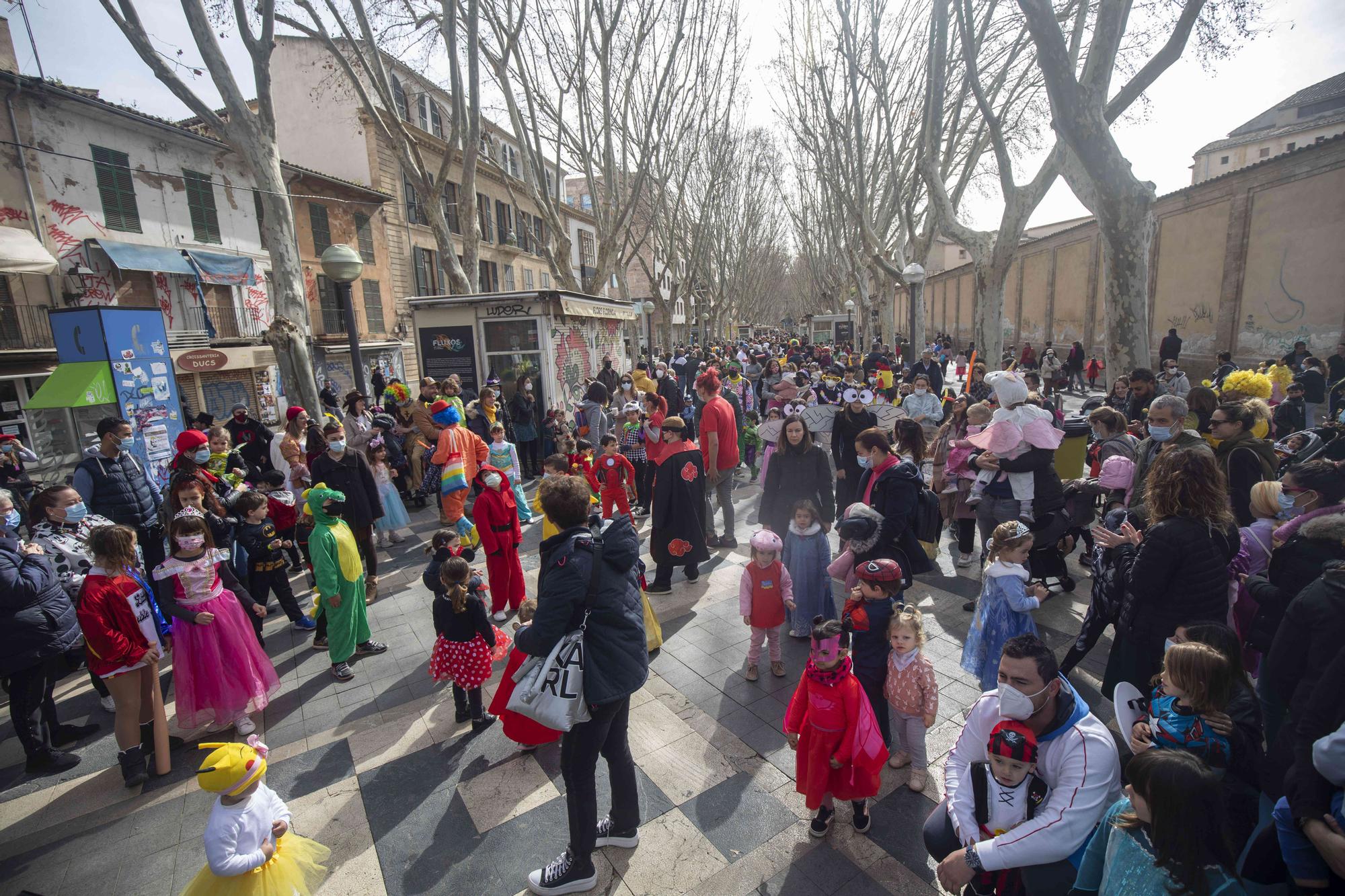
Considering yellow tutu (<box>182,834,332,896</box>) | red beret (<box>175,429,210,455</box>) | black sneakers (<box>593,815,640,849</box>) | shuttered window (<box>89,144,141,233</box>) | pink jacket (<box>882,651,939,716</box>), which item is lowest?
black sneakers (<box>593,815,640,849</box>)

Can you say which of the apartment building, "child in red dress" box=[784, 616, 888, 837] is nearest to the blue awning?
the apartment building

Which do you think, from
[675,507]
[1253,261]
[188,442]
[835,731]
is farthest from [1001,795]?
[1253,261]

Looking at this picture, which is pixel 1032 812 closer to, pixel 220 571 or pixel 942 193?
→ pixel 220 571

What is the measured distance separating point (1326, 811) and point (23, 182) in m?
21.3

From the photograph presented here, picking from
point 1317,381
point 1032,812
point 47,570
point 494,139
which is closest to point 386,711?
point 47,570

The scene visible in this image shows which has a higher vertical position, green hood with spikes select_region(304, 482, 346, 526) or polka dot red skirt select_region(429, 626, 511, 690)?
green hood with spikes select_region(304, 482, 346, 526)

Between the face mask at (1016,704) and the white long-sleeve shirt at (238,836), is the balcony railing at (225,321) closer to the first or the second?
the white long-sleeve shirt at (238,836)

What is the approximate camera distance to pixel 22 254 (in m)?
12.9

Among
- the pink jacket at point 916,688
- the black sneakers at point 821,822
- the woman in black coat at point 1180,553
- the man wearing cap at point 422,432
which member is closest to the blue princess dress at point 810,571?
the pink jacket at point 916,688

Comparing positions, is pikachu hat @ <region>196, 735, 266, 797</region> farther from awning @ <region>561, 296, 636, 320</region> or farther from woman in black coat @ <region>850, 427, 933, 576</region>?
awning @ <region>561, 296, 636, 320</region>

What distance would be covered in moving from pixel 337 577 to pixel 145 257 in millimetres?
16407

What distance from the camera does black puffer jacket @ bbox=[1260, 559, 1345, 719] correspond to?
2.31 meters

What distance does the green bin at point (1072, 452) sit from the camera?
6.71m

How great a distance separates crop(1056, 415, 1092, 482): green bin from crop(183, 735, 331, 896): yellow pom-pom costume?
7312 mm
